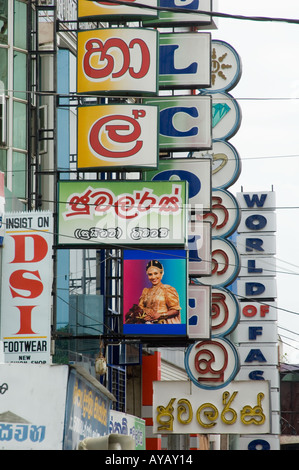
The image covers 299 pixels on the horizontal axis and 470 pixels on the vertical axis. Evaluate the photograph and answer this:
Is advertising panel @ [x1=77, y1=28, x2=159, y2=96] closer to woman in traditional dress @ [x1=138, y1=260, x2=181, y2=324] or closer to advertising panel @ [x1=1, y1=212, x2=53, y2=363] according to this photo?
woman in traditional dress @ [x1=138, y1=260, x2=181, y2=324]

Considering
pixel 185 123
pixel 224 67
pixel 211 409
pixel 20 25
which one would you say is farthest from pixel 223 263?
pixel 20 25

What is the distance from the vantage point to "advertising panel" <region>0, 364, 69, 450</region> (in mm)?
9383

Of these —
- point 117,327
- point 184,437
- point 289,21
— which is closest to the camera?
point 289,21

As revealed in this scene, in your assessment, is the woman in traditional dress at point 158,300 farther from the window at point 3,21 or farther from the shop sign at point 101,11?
the window at point 3,21

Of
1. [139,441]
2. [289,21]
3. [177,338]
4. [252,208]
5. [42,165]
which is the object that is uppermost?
[252,208]

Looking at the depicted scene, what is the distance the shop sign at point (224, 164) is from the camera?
25922mm

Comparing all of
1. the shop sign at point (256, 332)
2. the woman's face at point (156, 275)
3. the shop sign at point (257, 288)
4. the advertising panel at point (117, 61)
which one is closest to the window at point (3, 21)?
the advertising panel at point (117, 61)

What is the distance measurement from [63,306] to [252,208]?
16055mm

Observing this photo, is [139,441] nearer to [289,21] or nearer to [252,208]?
[289,21]

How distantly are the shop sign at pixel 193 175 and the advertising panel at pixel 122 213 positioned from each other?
78.7 inches

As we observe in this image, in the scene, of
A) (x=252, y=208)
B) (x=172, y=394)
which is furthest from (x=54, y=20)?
(x=252, y=208)

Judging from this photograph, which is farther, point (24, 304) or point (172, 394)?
point (172, 394)

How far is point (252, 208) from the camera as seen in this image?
123 feet

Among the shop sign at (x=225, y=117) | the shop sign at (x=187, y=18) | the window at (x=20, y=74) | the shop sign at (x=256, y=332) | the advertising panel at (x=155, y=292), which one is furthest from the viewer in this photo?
the shop sign at (x=256, y=332)
